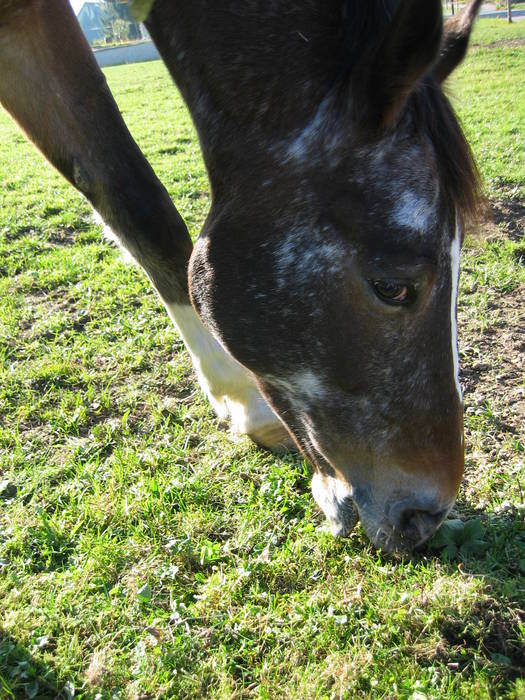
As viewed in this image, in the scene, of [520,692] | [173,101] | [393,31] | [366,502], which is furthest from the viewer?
[173,101]

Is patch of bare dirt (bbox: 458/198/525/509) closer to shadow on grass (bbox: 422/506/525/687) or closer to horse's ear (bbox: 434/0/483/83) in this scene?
shadow on grass (bbox: 422/506/525/687)

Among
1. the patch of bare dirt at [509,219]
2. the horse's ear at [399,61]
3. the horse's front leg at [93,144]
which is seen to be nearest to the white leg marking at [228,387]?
the horse's front leg at [93,144]

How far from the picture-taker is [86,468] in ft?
8.57

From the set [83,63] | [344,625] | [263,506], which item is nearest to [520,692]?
[344,625]

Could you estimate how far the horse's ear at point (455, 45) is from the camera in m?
1.89

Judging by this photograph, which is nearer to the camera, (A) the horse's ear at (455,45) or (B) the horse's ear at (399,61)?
(B) the horse's ear at (399,61)

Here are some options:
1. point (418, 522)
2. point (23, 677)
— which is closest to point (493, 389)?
point (418, 522)

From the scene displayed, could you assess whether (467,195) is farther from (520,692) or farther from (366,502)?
(520,692)

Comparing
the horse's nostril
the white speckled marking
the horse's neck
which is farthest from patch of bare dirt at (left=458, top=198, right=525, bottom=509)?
the horse's neck

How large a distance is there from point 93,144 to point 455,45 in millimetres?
1470

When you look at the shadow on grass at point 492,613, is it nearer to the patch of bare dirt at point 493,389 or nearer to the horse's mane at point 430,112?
the patch of bare dirt at point 493,389

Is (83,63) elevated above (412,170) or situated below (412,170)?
above

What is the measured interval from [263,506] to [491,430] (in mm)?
1058

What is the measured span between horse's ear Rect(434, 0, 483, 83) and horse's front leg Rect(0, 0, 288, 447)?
1.22 metres
